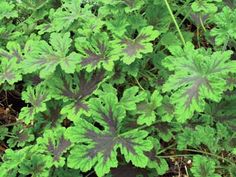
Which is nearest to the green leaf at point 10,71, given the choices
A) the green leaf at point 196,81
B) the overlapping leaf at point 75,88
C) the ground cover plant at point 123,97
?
the ground cover plant at point 123,97

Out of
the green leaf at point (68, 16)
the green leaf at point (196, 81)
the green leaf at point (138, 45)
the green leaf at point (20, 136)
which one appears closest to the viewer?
the green leaf at point (196, 81)

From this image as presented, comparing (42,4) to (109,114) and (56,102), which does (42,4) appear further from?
(109,114)

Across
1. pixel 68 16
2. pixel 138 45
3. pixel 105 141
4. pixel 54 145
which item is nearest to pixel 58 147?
pixel 54 145

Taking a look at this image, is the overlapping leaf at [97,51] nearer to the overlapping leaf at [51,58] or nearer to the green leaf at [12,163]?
the overlapping leaf at [51,58]

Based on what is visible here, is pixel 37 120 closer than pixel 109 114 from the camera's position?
No

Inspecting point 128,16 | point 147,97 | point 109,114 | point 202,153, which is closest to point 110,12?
point 128,16

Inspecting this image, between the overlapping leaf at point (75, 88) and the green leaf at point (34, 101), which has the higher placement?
the overlapping leaf at point (75, 88)

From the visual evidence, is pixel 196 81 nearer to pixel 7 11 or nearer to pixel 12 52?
pixel 12 52

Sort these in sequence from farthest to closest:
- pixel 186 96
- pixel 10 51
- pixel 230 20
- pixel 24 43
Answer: pixel 24 43 < pixel 10 51 < pixel 230 20 < pixel 186 96
